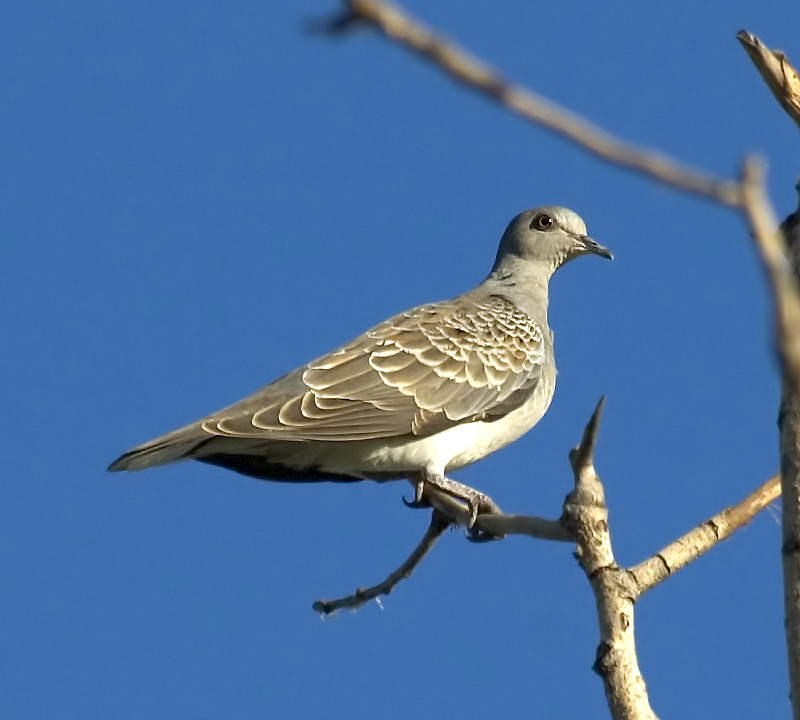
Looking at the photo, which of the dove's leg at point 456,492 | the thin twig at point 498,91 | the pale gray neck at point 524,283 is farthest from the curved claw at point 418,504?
the thin twig at point 498,91

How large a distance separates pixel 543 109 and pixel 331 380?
5616 millimetres

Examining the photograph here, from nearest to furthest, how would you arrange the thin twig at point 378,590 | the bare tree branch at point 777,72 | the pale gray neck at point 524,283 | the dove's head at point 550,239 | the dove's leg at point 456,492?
the bare tree branch at point 777,72 < the thin twig at point 378,590 < the dove's leg at point 456,492 < the pale gray neck at point 524,283 < the dove's head at point 550,239

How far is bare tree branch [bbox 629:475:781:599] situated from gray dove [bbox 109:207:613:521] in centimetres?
170

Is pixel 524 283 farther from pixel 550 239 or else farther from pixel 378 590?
pixel 378 590

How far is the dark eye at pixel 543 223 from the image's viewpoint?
8.29 metres

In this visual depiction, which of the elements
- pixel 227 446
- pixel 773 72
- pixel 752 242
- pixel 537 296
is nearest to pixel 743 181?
pixel 752 242

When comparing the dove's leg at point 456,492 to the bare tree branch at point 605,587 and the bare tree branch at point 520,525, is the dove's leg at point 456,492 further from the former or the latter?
the bare tree branch at point 605,587

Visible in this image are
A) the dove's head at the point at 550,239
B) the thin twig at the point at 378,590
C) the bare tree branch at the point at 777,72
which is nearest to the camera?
the bare tree branch at the point at 777,72

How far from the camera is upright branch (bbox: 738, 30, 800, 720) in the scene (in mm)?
947

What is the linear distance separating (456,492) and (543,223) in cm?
276

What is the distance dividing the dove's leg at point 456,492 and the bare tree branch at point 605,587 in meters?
1.78

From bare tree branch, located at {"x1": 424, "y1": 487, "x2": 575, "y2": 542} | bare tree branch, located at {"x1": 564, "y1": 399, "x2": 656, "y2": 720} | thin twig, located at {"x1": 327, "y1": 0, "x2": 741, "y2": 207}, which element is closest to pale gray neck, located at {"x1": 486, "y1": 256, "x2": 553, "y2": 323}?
bare tree branch, located at {"x1": 424, "y1": 487, "x2": 575, "y2": 542}

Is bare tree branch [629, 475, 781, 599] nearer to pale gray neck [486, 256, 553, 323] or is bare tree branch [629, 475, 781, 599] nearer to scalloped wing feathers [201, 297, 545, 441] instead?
scalloped wing feathers [201, 297, 545, 441]

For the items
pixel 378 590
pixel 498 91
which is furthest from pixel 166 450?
pixel 498 91
